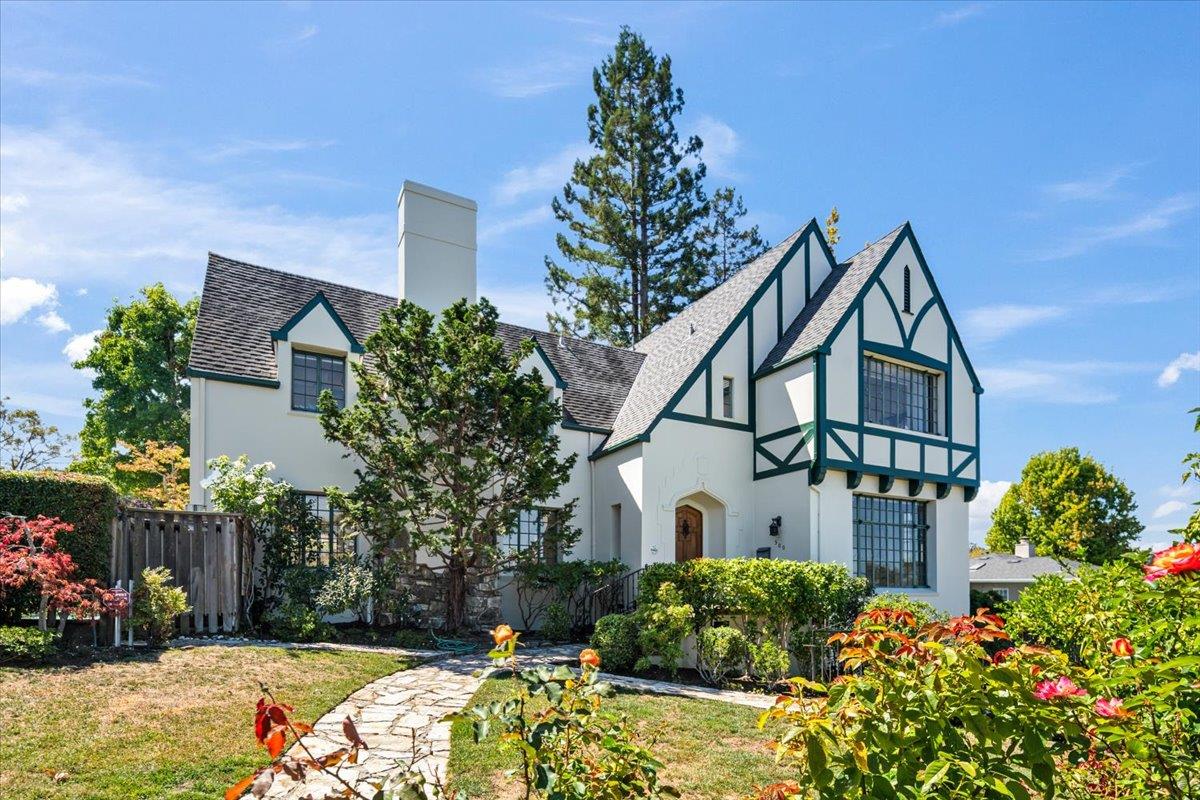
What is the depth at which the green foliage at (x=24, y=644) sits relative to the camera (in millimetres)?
7723

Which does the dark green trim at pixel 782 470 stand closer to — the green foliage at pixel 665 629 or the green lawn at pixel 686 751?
the green foliage at pixel 665 629

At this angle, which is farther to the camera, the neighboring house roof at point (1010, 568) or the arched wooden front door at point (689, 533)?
the neighboring house roof at point (1010, 568)

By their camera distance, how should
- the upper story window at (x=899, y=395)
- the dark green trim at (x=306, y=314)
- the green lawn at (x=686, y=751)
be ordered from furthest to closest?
the upper story window at (x=899, y=395), the dark green trim at (x=306, y=314), the green lawn at (x=686, y=751)

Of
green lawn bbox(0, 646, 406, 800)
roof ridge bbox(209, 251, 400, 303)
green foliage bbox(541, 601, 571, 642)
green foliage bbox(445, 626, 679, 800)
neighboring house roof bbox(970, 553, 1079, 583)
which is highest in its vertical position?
roof ridge bbox(209, 251, 400, 303)

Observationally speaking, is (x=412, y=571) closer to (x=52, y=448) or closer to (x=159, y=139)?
(x=159, y=139)

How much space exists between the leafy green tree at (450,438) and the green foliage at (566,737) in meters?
9.97

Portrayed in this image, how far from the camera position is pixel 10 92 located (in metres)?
9.88

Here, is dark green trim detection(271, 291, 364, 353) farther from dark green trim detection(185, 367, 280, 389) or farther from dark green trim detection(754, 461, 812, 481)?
dark green trim detection(754, 461, 812, 481)

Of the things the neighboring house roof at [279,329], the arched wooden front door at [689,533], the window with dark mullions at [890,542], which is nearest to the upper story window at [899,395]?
the window with dark mullions at [890,542]

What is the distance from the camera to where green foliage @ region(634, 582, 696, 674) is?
11086 mm

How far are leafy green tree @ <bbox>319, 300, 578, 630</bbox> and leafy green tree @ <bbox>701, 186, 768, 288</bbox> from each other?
19971 mm

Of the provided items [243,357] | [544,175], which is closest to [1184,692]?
[243,357]

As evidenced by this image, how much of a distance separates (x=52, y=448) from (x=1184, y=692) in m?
35.4

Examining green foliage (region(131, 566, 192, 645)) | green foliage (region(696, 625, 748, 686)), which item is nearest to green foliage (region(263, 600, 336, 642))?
green foliage (region(131, 566, 192, 645))
